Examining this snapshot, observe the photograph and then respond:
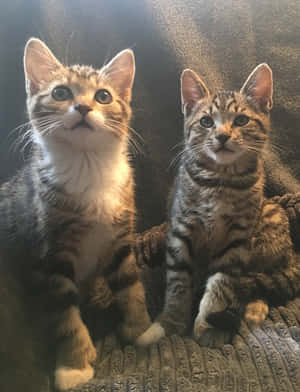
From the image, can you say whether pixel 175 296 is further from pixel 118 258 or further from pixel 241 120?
pixel 241 120

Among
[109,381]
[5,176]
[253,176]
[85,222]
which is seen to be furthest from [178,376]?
[5,176]

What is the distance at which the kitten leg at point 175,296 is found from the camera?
1.02 meters

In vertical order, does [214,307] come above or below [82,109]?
below

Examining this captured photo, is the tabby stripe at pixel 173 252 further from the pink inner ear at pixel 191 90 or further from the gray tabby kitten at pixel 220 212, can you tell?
the pink inner ear at pixel 191 90

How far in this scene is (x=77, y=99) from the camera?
942 mm

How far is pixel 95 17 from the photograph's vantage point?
1.29 meters

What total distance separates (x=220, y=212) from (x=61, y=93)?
525 millimetres

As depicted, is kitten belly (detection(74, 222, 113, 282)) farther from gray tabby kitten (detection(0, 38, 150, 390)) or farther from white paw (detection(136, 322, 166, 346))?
white paw (detection(136, 322, 166, 346))

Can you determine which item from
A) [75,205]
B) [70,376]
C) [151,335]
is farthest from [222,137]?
[70,376]

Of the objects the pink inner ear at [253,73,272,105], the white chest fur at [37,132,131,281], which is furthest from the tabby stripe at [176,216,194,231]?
the pink inner ear at [253,73,272,105]

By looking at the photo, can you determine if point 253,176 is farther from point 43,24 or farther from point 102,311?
point 43,24

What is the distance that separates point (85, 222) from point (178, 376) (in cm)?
41

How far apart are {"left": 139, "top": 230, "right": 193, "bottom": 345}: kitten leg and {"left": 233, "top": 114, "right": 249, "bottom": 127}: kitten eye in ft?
1.15

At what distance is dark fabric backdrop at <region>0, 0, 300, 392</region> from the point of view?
126cm
